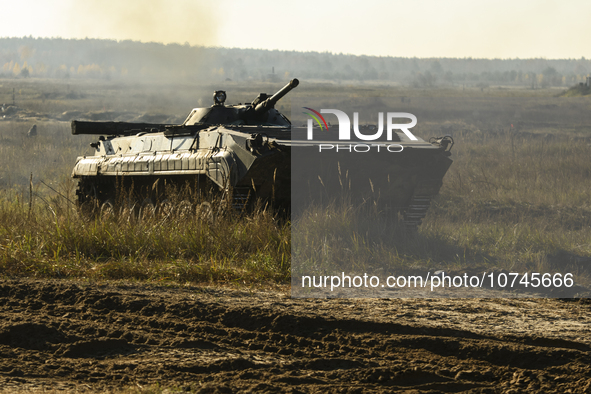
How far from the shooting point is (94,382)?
352cm

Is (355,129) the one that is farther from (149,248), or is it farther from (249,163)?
(149,248)

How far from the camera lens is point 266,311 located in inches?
194

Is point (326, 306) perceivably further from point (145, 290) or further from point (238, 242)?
point (238, 242)

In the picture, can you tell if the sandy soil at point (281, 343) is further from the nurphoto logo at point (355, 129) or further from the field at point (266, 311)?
the nurphoto logo at point (355, 129)

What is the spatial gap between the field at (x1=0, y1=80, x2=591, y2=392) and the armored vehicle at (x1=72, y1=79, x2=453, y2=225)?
596mm

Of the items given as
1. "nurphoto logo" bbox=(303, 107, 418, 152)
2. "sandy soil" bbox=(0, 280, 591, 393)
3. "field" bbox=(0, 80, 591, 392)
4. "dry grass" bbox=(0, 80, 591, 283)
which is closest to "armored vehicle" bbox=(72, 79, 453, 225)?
"nurphoto logo" bbox=(303, 107, 418, 152)

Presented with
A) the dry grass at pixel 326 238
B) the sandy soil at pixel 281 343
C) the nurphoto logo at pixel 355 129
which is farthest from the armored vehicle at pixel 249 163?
the sandy soil at pixel 281 343

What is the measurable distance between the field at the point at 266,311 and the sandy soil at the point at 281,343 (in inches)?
0.5

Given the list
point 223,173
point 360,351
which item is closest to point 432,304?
point 360,351

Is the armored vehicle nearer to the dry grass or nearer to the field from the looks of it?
the dry grass

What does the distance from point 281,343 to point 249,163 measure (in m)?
4.36

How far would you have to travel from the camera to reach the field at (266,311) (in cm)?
365

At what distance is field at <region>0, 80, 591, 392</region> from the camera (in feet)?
12.0

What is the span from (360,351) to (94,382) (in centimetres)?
156
